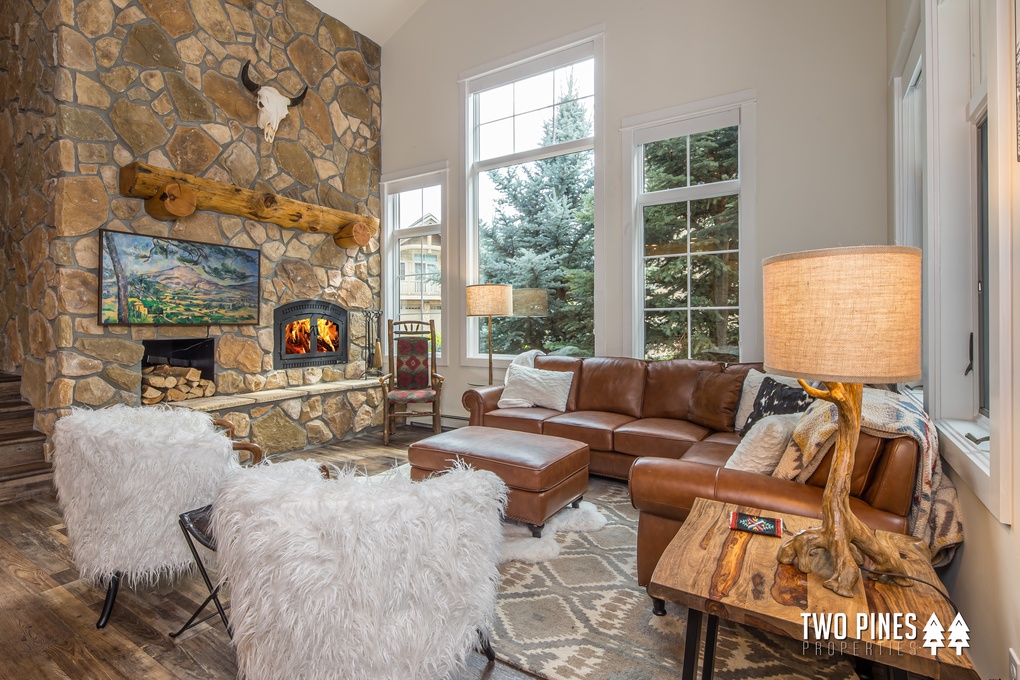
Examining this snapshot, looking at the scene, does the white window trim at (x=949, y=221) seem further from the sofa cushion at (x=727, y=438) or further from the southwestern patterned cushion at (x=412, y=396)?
the southwestern patterned cushion at (x=412, y=396)

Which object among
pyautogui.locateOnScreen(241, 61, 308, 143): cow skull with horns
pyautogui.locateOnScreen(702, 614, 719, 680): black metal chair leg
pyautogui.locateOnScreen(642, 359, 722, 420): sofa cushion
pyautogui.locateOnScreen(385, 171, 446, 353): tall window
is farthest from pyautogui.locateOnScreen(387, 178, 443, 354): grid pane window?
Result: pyautogui.locateOnScreen(702, 614, 719, 680): black metal chair leg

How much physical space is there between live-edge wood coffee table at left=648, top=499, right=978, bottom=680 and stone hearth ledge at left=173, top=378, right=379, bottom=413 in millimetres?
3651

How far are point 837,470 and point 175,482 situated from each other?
7.05ft

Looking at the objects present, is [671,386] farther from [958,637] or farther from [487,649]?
[958,637]

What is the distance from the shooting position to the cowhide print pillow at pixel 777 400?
2783mm

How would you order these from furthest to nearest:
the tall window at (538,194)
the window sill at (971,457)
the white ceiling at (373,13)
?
the white ceiling at (373,13), the tall window at (538,194), the window sill at (971,457)

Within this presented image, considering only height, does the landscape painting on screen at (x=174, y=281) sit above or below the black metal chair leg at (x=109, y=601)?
above

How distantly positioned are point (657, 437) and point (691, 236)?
69.9 inches

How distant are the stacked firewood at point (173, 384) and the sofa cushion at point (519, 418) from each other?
2.34 m

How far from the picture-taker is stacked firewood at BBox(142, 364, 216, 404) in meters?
3.96

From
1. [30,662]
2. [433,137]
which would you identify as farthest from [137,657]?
[433,137]

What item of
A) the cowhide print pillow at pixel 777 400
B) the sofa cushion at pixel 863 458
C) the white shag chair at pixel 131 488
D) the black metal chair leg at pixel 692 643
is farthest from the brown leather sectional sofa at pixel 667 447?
the white shag chair at pixel 131 488

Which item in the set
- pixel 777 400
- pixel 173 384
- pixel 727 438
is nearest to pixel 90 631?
pixel 173 384

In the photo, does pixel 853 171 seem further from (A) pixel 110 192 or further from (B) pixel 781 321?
(A) pixel 110 192
